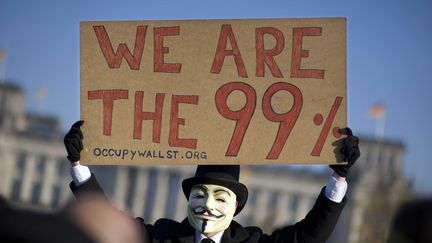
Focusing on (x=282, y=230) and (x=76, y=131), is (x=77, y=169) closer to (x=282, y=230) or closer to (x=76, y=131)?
(x=76, y=131)

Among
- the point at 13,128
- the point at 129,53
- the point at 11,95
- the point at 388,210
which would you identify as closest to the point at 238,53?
the point at 129,53

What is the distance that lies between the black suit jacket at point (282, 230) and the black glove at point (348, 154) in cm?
12

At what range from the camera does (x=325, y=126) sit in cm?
548

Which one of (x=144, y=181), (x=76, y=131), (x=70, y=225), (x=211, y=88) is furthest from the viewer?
(x=144, y=181)

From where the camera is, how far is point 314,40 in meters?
5.60

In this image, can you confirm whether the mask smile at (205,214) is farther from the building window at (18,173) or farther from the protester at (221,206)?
the building window at (18,173)

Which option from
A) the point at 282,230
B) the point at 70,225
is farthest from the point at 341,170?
the point at 70,225

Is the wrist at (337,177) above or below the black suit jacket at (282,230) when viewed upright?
above

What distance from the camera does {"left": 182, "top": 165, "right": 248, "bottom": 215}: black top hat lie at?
17.9 ft

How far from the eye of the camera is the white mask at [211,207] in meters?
5.38

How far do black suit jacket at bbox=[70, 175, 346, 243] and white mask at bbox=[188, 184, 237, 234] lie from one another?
0.06 m

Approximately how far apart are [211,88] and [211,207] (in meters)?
0.59

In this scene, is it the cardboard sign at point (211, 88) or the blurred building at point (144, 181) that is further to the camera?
the blurred building at point (144, 181)

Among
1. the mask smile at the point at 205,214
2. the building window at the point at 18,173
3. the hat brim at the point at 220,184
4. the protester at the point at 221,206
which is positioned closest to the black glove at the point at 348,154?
the protester at the point at 221,206
